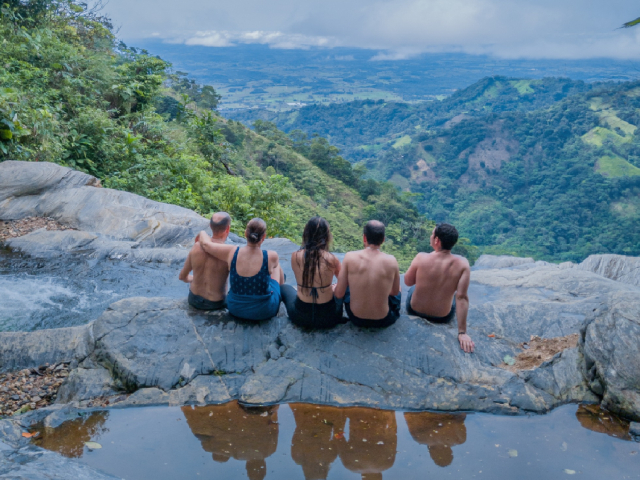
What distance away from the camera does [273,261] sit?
455cm

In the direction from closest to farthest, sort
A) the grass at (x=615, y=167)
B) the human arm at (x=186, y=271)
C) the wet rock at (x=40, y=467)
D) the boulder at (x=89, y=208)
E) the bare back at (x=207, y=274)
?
the wet rock at (x=40, y=467) < the bare back at (x=207, y=274) < the human arm at (x=186, y=271) < the boulder at (x=89, y=208) < the grass at (x=615, y=167)

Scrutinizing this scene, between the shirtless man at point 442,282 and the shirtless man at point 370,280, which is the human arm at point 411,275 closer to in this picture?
the shirtless man at point 442,282

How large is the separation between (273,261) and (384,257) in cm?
119

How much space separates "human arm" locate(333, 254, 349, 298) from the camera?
166 inches

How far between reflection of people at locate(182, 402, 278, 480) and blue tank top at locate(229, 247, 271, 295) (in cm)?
109

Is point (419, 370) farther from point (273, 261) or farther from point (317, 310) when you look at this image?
point (273, 261)

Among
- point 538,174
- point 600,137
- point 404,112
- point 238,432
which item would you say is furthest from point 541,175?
point 238,432

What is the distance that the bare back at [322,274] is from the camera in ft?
13.7

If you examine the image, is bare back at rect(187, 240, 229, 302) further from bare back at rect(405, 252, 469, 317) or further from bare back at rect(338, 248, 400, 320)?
bare back at rect(405, 252, 469, 317)

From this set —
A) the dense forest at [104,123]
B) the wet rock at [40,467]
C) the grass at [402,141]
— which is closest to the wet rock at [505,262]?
the dense forest at [104,123]

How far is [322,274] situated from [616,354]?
2672mm

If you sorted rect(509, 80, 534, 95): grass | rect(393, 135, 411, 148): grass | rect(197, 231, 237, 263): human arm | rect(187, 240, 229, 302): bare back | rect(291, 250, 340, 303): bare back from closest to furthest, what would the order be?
1. rect(291, 250, 340, 303): bare back
2. rect(197, 231, 237, 263): human arm
3. rect(187, 240, 229, 302): bare back
4. rect(393, 135, 411, 148): grass
5. rect(509, 80, 534, 95): grass

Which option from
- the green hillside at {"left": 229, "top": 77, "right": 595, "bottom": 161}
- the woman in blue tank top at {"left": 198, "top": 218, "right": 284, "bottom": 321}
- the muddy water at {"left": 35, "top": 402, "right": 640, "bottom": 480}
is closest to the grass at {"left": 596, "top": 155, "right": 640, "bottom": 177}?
the green hillside at {"left": 229, "top": 77, "right": 595, "bottom": 161}

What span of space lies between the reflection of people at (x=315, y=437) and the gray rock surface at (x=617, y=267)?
7.43m
